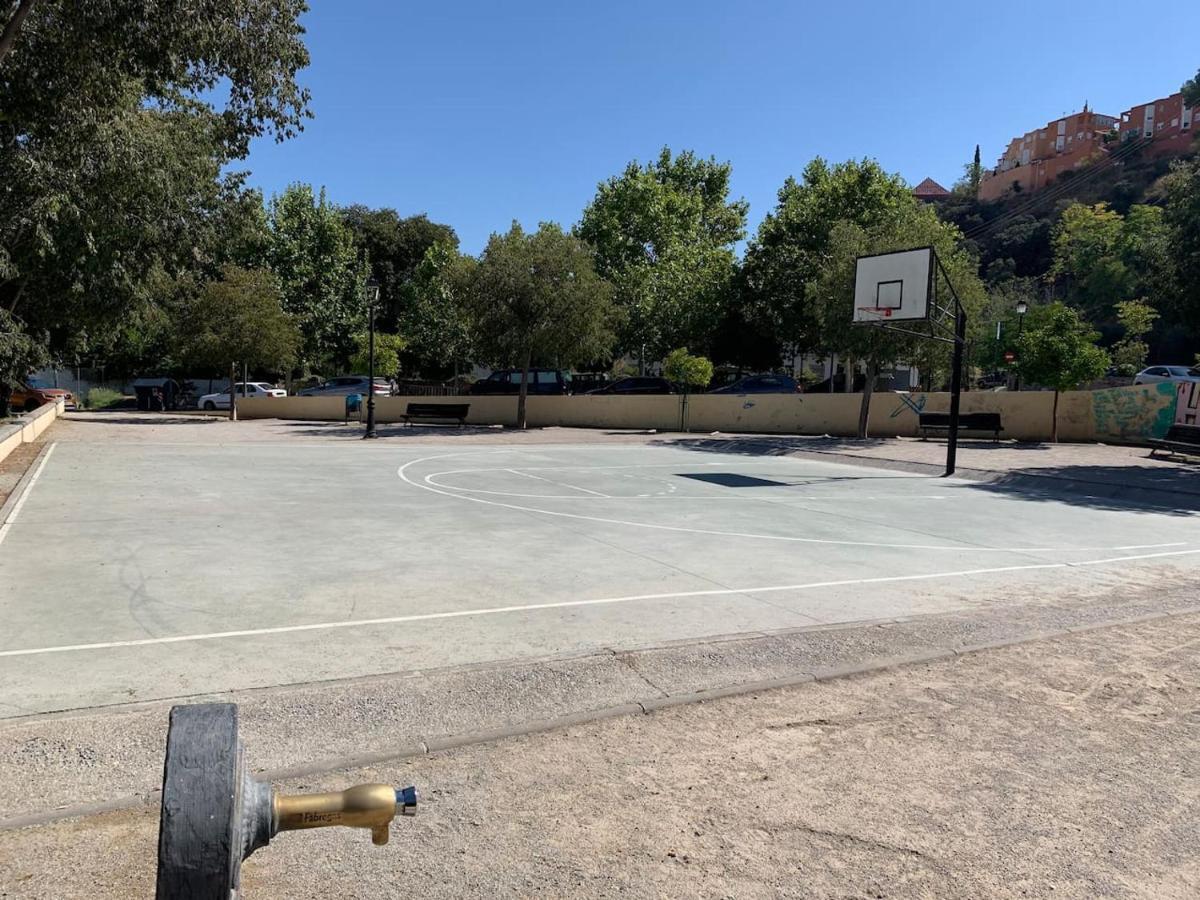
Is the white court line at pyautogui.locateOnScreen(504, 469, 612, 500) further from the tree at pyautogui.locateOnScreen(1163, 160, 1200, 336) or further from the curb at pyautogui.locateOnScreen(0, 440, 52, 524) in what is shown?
the tree at pyautogui.locateOnScreen(1163, 160, 1200, 336)

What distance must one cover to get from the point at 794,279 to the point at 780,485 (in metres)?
24.3

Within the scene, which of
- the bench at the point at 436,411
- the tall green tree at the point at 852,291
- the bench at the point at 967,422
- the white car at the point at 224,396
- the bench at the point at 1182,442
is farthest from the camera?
the white car at the point at 224,396

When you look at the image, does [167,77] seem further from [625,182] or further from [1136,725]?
[625,182]

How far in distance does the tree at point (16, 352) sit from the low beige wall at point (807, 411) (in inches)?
581

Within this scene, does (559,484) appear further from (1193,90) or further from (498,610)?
(1193,90)

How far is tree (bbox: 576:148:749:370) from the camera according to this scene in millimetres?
43062

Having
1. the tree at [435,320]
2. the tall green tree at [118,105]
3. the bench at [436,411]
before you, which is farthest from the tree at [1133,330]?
the tall green tree at [118,105]

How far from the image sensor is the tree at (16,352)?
2015 centimetres

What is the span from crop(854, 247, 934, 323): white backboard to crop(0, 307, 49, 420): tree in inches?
869

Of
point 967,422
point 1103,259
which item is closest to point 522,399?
point 967,422

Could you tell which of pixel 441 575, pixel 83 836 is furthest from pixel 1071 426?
pixel 83 836

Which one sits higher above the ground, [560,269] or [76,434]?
[560,269]

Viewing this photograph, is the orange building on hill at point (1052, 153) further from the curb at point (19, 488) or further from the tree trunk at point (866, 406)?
the curb at point (19, 488)

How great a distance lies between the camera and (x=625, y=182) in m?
53.6
